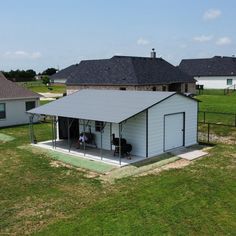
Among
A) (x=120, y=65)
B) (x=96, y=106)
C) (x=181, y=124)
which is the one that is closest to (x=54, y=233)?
(x=96, y=106)

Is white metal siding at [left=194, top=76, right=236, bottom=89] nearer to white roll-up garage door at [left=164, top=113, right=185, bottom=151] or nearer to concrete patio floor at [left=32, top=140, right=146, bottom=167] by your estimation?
white roll-up garage door at [left=164, top=113, right=185, bottom=151]

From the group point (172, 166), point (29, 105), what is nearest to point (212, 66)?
point (29, 105)

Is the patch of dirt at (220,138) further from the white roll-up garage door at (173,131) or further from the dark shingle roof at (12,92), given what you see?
the dark shingle roof at (12,92)

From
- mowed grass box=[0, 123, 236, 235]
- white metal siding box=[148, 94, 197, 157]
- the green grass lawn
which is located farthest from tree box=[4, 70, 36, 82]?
mowed grass box=[0, 123, 236, 235]

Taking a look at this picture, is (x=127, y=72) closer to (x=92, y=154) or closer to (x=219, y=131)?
(x=219, y=131)

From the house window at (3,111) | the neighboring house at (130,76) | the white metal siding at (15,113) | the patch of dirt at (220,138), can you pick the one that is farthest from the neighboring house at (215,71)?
the house window at (3,111)

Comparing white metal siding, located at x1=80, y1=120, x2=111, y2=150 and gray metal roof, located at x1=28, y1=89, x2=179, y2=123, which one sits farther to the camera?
white metal siding, located at x1=80, y1=120, x2=111, y2=150
